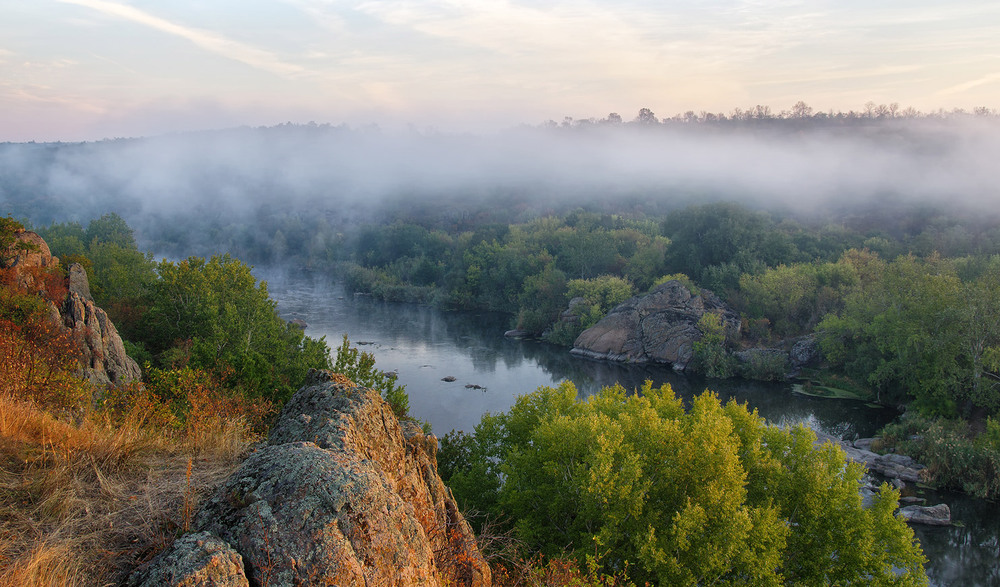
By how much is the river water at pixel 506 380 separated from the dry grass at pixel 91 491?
23.7 metres

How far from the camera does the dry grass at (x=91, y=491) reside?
432 cm

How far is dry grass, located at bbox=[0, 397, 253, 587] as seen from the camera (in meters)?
4.32

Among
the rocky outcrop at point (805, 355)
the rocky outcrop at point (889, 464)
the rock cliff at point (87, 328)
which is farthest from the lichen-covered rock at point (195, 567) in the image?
the rocky outcrop at point (805, 355)

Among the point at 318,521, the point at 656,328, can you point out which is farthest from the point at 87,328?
the point at 656,328

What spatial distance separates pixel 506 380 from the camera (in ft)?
155

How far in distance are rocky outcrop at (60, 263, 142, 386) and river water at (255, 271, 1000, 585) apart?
61.1 ft

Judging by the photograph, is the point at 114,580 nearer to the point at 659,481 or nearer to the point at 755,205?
the point at 659,481

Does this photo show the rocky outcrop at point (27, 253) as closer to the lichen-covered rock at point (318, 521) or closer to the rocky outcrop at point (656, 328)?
the lichen-covered rock at point (318, 521)

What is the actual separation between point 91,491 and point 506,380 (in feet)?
138

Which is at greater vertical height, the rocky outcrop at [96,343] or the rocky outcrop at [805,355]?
the rocky outcrop at [96,343]

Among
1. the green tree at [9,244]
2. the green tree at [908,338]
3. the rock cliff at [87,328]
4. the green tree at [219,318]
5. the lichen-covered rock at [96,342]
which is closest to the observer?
the rock cliff at [87,328]

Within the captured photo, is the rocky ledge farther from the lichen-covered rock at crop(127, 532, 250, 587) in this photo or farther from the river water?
the lichen-covered rock at crop(127, 532, 250, 587)

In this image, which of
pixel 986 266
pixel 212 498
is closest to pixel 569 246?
pixel 986 266

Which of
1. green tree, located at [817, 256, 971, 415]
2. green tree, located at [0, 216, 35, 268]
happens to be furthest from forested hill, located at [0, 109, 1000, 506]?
green tree, located at [0, 216, 35, 268]
